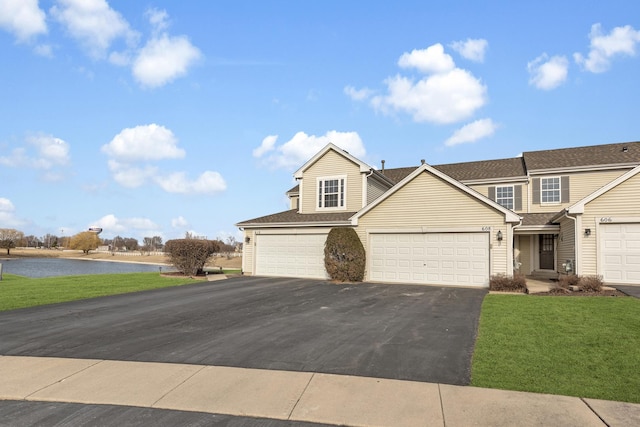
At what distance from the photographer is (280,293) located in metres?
14.6

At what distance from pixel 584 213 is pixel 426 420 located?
15952 mm

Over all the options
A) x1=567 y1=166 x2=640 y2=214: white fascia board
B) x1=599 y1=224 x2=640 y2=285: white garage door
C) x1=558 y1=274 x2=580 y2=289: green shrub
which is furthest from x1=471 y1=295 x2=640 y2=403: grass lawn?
x1=567 y1=166 x2=640 y2=214: white fascia board

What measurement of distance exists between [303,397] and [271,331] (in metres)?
3.64

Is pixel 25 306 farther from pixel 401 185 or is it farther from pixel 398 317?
pixel 401 185

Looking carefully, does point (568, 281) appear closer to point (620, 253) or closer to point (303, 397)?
point (620, 253)

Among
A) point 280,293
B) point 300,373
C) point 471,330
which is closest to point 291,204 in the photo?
point 280,293

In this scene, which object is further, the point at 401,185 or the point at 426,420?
the point at 401,185

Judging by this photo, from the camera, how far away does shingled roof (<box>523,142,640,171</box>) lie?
824 inches

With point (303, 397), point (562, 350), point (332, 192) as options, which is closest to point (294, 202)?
point (332, 192)

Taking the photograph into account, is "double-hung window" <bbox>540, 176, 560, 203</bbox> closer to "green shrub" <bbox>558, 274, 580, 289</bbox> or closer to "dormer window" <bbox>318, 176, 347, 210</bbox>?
"green shrub" <bbox>558, 274, 580, 289</bbox>

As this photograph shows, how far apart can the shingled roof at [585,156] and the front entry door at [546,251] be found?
4.03 metres

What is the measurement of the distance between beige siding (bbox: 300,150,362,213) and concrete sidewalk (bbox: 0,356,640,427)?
16636 mm

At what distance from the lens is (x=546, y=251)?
21.8 m

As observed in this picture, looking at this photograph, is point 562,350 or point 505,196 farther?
point 505,196
